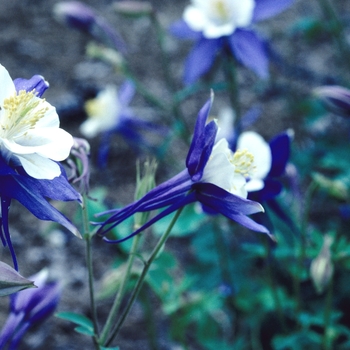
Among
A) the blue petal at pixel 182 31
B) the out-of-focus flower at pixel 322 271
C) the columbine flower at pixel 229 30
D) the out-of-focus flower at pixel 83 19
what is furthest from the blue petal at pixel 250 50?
the out-of-focus flower at pixel 322 271

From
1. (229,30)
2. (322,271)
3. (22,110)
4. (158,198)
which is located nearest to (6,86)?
(22,110)

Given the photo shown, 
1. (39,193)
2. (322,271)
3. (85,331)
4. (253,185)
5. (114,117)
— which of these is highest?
(39,193)

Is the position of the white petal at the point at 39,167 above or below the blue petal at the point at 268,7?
above

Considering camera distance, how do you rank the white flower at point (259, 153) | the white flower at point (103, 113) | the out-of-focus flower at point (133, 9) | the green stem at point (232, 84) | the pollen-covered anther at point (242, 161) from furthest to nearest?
1. the white flower at point (103, 113)
2. the out-of-focus flower at point (133, 9)
3. the green stem at point (232, 84)
4. the white flower at point (259, 153)
5. the pollen-covered anther at point (242, 161)

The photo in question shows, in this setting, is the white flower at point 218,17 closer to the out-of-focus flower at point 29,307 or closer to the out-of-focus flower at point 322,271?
the out-of-focus flower at point 322,271

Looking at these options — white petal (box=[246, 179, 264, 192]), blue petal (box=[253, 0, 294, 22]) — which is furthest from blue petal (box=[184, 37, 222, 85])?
white petal (box=[246, 179, 264, 192])

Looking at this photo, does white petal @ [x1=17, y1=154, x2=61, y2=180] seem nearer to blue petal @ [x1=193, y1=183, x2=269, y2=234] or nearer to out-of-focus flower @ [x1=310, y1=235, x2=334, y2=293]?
blue petal @ [x1=193, y1=183, x2=269, y2=234]

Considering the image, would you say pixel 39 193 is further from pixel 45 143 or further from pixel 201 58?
pixel 201 58
